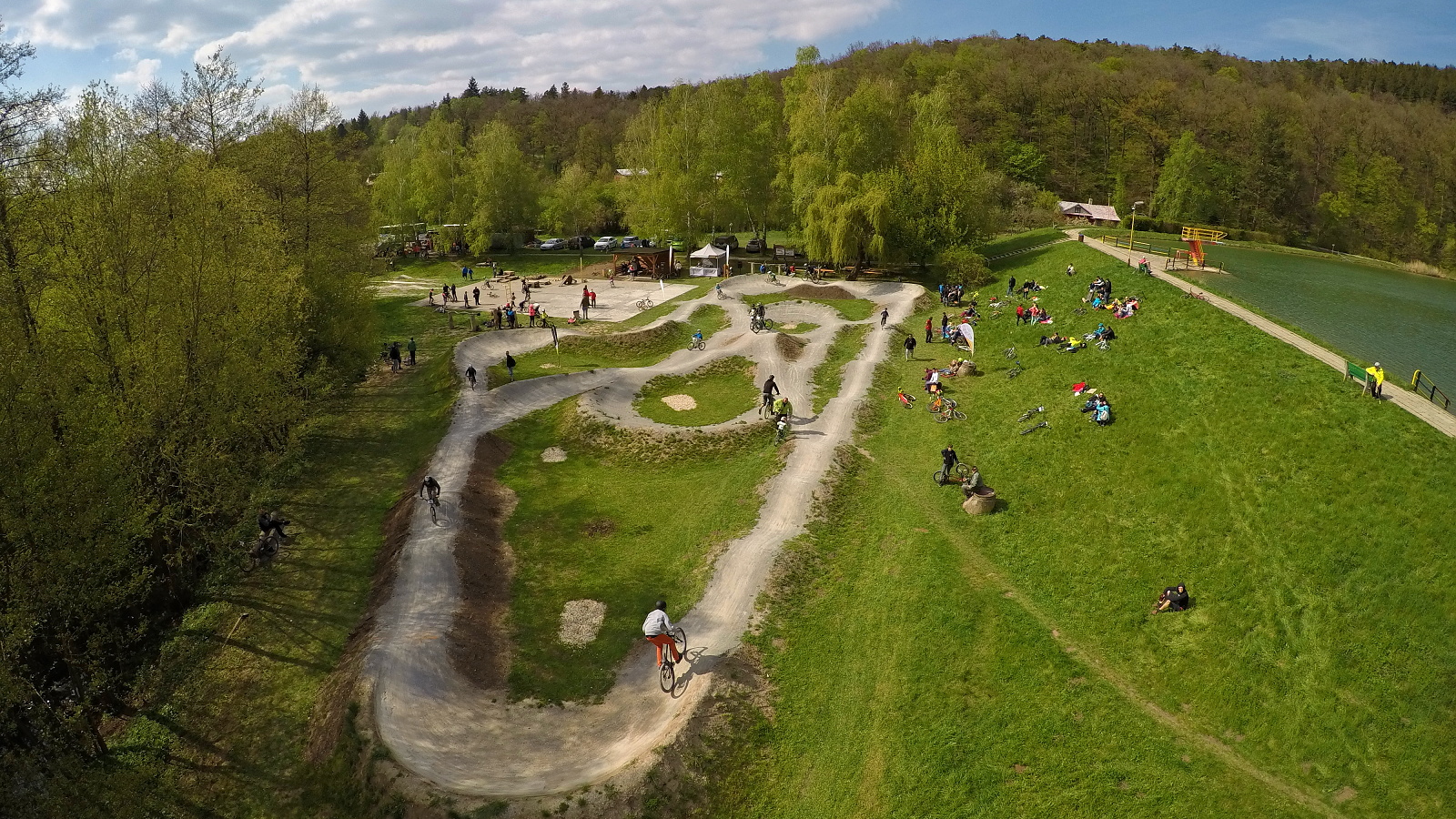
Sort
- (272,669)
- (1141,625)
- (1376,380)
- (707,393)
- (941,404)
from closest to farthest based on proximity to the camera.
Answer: (1141,625) < (272,669) < (1376,380) < (941,404) < (707,393)

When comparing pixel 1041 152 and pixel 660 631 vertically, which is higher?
pixel 1041 152

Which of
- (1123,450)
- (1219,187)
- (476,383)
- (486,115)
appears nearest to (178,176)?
(476,383)

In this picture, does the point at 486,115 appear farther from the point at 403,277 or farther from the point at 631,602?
the point at 631,602

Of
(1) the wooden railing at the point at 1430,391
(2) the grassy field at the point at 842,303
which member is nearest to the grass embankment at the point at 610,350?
(2) the grassy field at the point at 842,303

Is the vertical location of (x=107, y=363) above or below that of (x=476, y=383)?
above

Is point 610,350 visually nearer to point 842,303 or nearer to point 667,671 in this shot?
point 842,303

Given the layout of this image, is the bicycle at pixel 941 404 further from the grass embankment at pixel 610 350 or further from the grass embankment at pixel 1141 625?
the grass embankment at pixel 610 350

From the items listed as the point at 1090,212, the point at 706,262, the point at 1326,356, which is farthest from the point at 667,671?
the point at 1090,212
